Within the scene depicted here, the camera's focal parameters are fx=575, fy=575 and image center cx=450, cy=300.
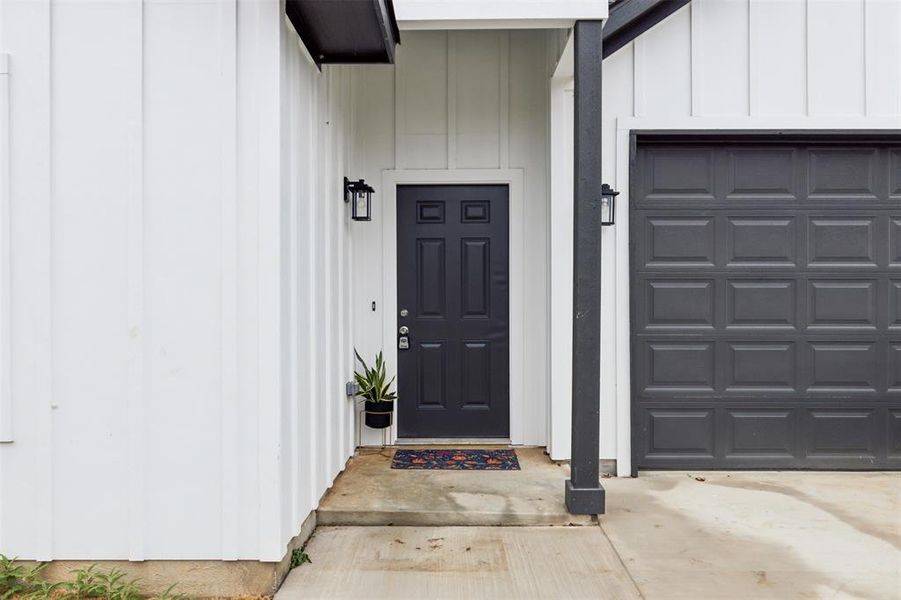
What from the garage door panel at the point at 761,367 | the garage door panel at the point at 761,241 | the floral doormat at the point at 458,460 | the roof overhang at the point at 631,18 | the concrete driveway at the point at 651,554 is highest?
the roof overhang at the point at 631,18

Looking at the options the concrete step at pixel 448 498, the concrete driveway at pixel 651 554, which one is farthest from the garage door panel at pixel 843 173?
the concrete step at pixel 448 498

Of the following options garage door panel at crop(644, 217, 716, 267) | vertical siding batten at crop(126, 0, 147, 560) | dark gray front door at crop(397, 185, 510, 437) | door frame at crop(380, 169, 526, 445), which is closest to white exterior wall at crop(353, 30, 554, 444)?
door frame at crop(380, 169, 526, 445)

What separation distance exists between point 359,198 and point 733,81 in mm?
2809

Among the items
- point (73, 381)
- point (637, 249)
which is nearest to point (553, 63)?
point (637, 249)

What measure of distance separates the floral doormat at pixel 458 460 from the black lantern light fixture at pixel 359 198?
180 cm

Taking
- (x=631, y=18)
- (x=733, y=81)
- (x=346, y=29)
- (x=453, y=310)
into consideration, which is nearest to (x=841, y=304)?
(x=733, y=81)

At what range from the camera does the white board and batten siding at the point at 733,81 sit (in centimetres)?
405

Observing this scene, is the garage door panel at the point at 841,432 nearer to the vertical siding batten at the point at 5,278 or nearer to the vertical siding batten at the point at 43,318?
the vertical siding batten at the point at 43,318

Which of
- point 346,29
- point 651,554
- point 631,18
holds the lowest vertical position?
point 651,554

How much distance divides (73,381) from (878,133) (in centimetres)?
523

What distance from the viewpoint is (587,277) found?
10.7ft

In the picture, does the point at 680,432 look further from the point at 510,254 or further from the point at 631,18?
the point at 631,18

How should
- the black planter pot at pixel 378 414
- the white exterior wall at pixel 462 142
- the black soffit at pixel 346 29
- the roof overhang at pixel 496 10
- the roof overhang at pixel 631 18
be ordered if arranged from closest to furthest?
the black soffit at pixel 346 29 → the roof overhang at pixel 496 10 → the roof overhang at pixel 631 18 → the black planter pot at pixel 378 414 → the white exterior wall at pixel 462 142

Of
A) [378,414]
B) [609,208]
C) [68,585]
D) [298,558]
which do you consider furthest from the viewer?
[378,414]
